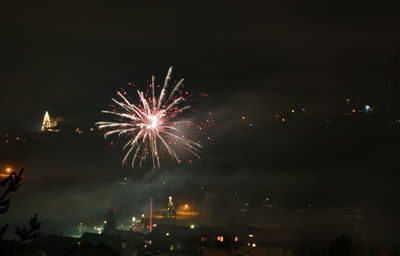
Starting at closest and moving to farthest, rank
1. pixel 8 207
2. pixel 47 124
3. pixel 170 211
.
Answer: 1. pixel 8 207
2. pixel 170 211
3. pixel 47 124

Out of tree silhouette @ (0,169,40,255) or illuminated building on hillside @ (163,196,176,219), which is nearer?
tree silhouette @ (0,169,40,255)

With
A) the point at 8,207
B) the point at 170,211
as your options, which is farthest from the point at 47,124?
the point at 8,207

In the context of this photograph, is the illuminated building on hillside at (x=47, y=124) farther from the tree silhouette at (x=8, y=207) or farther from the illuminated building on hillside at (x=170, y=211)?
the tree silhouette at (x=8, y=207)

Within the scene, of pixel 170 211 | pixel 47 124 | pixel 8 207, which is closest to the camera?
pixel 8 207

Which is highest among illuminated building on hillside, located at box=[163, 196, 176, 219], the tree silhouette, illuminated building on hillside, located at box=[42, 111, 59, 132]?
illuminated building on hillside, located at box=[42, 111, 59, 132]

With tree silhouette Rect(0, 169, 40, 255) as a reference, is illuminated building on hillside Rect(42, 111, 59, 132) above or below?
above

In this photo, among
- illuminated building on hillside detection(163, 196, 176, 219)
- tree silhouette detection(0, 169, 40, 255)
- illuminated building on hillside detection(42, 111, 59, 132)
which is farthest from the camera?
illuminated building on hillside detection(42, 111, 59, 132)

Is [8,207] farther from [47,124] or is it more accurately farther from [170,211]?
[47,124]

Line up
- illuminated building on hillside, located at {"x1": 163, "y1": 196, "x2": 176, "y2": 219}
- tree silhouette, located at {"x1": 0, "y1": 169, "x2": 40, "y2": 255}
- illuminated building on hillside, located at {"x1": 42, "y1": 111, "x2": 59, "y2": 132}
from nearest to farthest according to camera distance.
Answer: tree silhouette, located at {"x1": 0, "y1": 169, "x2": 40, "y2": 255}, illuminated building on hillside, located at {"x1": 163, "y1": 196, "x2": 176, "y2": 219}, illuminated building on hillside, located at {"x1": 42, "y1": 111, "x2": 59, "y2": 132}

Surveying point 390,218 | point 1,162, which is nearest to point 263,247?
point 390,218

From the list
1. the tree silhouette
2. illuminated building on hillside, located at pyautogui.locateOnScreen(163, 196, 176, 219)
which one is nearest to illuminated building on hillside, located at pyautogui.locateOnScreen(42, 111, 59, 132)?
illuminated building on hillside, located at pyautogui.locateOnScreen(163, 196, 176, 219)

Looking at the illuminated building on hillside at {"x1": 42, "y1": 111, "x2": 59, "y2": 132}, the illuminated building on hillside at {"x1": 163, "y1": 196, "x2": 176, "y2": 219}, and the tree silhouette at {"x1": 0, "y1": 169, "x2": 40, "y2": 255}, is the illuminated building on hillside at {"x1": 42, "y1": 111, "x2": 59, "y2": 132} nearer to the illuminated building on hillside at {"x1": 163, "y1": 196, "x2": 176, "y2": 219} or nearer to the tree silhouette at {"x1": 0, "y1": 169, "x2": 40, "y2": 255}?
the illuminated building on hillside at {"x1": 163, "y1": 196, "x2": 176, "y2": 219}

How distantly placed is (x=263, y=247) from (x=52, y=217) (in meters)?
21.6

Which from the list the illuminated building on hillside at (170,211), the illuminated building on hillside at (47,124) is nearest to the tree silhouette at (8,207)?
the illuminated building on hillside at (170,211)
